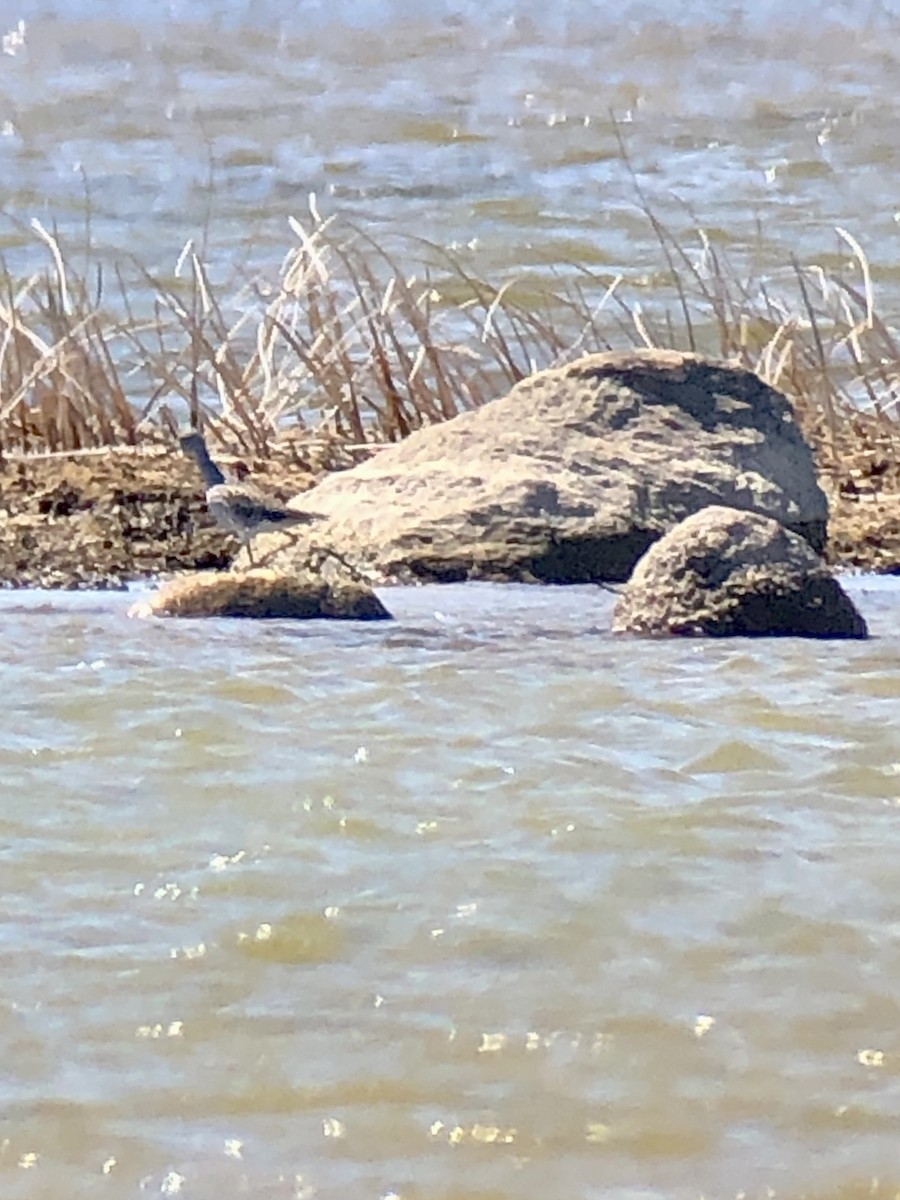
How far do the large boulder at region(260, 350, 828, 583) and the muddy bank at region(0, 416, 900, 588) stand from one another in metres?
0.29

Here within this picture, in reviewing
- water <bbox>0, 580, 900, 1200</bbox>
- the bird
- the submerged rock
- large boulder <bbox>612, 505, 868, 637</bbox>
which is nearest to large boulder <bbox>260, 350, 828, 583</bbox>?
the bird

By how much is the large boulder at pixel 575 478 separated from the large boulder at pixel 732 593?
107 centimetres

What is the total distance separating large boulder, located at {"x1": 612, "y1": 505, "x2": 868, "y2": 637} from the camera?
20.0 ft

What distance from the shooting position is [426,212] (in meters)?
17.8

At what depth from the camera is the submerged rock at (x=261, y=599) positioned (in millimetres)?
6281

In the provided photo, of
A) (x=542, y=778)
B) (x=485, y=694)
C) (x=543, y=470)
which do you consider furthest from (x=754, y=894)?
(x=543, y=470)

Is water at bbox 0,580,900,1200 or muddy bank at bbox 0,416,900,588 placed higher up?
water at bbox 0,580,900,1200

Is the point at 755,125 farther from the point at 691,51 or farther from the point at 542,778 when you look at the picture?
the point at 542,778

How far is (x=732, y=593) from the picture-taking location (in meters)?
6.09

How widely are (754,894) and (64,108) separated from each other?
20.3 metres

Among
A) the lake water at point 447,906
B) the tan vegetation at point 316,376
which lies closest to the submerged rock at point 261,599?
the lake water at point 447,906

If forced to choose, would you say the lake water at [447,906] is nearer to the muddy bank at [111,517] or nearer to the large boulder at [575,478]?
the large boulder at [575,478]

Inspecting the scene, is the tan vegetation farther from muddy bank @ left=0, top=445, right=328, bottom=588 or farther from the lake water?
the lake water

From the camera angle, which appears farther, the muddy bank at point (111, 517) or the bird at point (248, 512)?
the muddy bank at point (111, 517)
